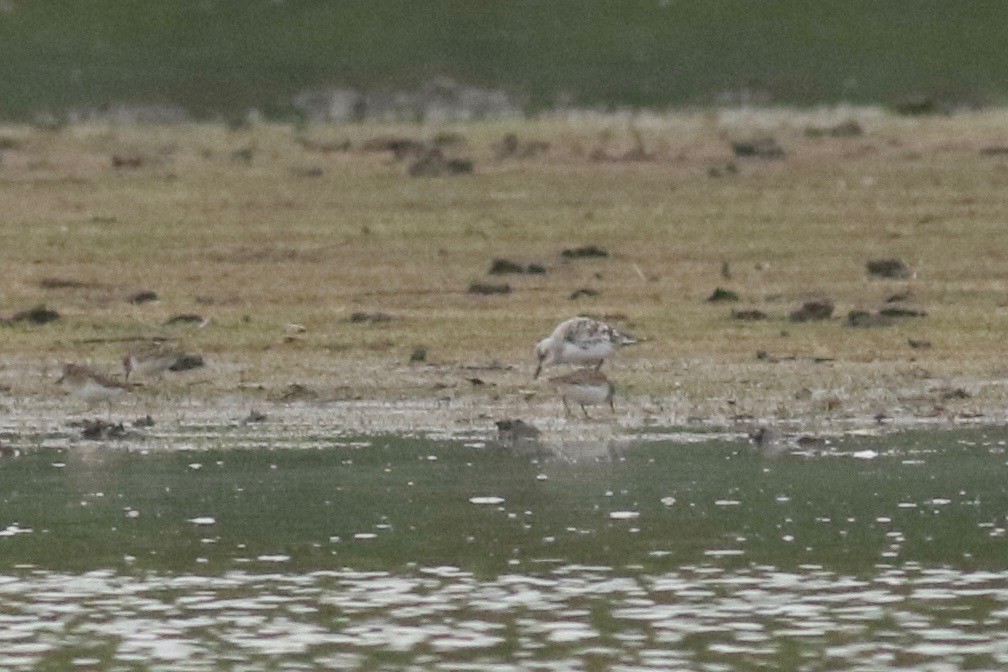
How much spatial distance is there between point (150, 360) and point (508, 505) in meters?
6.92

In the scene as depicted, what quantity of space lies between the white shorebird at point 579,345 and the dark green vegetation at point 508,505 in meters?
2.85

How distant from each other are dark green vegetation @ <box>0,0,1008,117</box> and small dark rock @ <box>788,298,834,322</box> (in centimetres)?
3841

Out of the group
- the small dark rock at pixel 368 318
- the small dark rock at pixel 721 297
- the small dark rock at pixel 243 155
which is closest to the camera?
the small dark rock at pixel 368 318

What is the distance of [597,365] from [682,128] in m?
33.6

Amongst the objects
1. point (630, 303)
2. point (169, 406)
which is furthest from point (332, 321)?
point (169, 406)

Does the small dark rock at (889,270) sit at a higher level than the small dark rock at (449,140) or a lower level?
lower

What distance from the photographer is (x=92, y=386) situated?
22.2 metres

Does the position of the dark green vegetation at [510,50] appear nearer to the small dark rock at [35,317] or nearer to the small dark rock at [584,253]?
the small dark rock at [584,253]

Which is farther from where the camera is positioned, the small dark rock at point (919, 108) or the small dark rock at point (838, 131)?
the small dark rock at point (919, 108)

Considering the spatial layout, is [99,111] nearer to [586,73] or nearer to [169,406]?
[586,73]

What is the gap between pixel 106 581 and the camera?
14836 mm

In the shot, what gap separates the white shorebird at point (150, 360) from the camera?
76.5ft

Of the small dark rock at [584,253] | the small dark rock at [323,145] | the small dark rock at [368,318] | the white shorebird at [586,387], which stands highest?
the small dark rock at [323,145]

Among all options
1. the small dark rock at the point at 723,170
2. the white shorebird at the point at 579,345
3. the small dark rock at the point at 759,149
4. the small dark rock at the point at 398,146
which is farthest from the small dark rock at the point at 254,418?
the small dark rock at the point at 398,146
